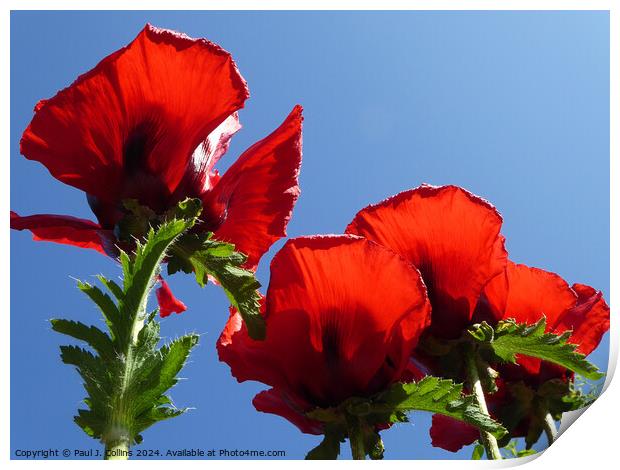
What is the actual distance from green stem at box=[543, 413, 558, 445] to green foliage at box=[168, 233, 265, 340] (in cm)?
27

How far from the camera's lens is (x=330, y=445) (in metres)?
0.48

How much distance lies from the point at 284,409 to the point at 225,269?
0.51ft

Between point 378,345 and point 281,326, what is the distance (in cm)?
7

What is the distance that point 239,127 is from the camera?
0.60m

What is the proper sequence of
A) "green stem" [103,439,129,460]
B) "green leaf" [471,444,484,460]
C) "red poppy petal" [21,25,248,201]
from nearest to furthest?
"green stem" [103,439,129,460]
"red poppy petal" [21,25,248,201]
"green leaf" [471,444,484,460]

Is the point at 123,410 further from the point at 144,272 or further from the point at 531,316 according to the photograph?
the point at 531,316

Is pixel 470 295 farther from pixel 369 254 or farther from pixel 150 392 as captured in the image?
pixel 150 392

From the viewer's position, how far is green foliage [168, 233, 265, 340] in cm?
43

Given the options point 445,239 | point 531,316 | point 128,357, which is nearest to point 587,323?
point 531,316

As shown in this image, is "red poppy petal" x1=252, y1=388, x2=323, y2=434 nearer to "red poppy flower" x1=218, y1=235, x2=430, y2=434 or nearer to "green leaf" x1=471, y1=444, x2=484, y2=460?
"red poppy flower" x1=218, y1=235, x2=430, y2=434

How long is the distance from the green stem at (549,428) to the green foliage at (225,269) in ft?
0.90

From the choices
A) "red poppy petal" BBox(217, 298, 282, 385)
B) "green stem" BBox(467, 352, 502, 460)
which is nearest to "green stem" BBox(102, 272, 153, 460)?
"red poppy petal" BBox(217, 298, 282, 385)

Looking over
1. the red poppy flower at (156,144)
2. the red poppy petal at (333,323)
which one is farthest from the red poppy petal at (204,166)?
the red poppy petal at (333,323)
